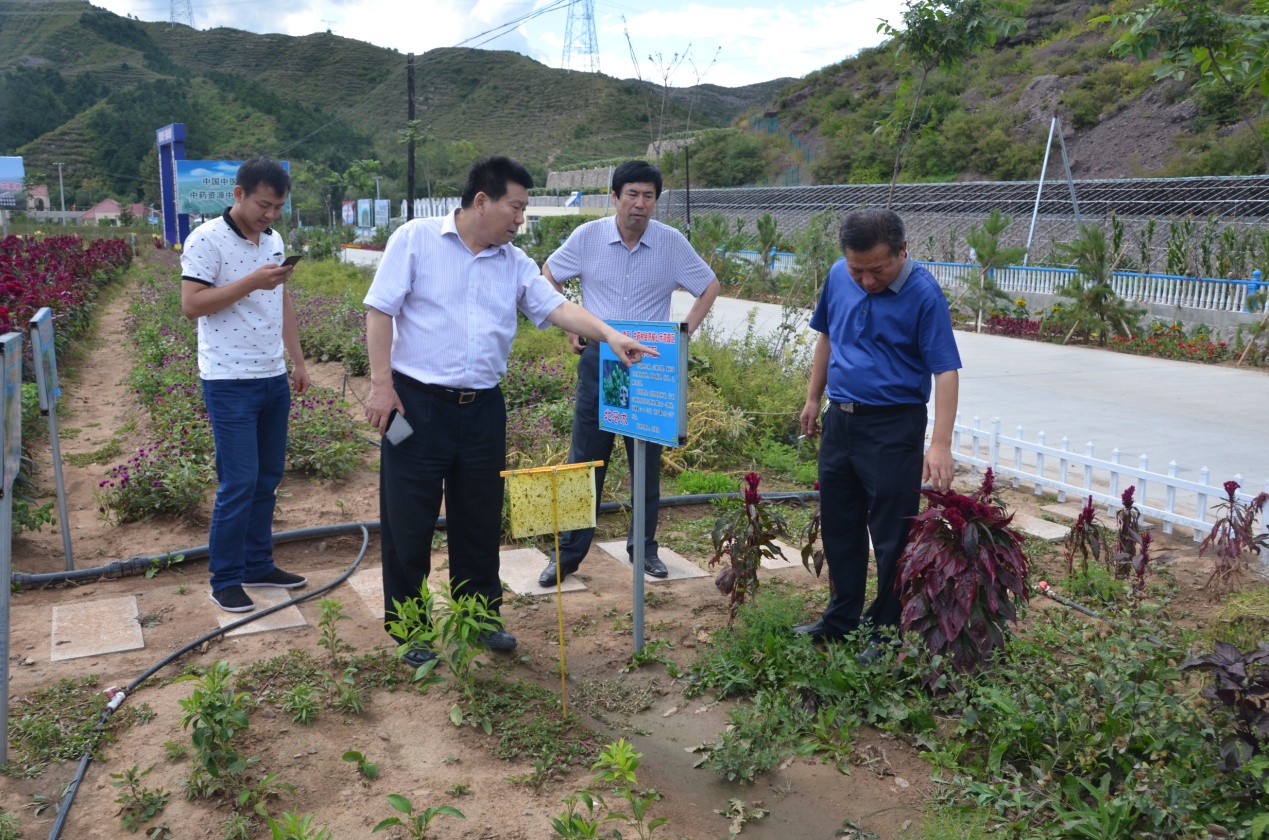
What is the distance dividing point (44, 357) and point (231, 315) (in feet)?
3.24

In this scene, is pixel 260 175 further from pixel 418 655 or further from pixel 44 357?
pixel 418 655

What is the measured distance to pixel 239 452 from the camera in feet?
13.1

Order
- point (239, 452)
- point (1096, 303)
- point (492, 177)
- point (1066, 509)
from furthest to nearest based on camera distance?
point (1096, 303), point (1066, 509), point (239, 452), point (492, 177)

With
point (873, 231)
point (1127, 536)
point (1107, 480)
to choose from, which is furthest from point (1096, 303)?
point (873, 231)

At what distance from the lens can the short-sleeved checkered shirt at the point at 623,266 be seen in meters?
4.49

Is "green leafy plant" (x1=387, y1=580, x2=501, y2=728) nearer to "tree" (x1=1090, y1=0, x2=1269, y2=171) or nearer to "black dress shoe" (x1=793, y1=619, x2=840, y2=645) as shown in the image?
A: "black dress shoe" (x1=793, y1=619, x2=840, y2=645)

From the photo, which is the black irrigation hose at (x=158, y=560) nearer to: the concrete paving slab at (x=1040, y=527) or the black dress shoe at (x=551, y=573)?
the black dress shoe at (x=551, y=573)

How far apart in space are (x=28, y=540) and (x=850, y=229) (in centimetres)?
440

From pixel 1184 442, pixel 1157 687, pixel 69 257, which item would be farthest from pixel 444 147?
pixel 1157 687

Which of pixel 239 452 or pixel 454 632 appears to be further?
pixel 239 452

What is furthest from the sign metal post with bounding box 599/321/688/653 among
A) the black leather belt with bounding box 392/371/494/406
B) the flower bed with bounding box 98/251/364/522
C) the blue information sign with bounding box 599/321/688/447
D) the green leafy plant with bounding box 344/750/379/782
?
the flower bed with bounding box 98/251/364/522

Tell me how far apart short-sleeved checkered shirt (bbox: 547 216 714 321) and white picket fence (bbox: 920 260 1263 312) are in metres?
12.9

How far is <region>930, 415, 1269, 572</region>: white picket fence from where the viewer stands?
5145 millimetres

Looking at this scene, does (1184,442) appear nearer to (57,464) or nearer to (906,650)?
(906,650)
